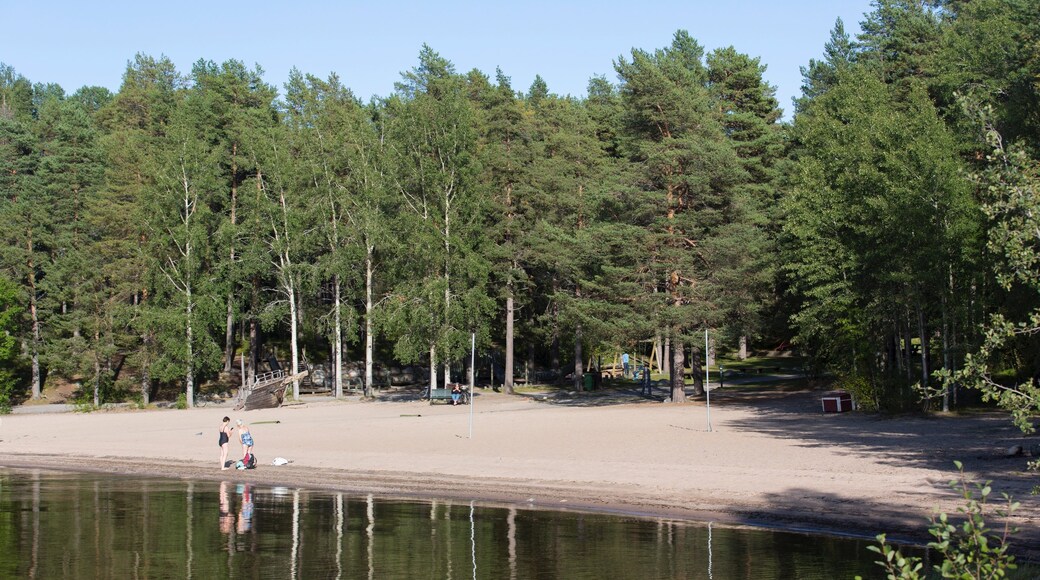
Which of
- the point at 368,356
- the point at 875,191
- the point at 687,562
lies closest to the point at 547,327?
the point at 368,356

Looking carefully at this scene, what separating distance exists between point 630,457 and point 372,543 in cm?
1203

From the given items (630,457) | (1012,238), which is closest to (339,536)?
(630,457)

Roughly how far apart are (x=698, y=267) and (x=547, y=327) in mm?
16637

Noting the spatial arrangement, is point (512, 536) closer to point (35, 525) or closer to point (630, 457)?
point (35, 525)

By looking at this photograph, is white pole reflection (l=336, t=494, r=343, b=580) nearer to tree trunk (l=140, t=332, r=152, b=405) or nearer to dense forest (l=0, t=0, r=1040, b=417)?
dense forest (l=0, t=0, r=1040, b=417)

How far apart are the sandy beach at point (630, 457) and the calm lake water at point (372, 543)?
1.79 metres

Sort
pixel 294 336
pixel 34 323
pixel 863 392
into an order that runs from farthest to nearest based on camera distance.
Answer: pixel 34 323 < pixel 294 336 < pixel 863 392

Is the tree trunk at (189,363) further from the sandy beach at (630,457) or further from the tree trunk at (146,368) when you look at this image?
the sandy beach at (630,457)

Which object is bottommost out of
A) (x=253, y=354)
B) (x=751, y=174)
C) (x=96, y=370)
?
(x=96, y=370)

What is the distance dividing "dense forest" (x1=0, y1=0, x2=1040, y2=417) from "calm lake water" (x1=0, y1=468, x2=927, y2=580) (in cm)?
1680

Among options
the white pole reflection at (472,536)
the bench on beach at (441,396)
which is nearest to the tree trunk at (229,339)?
the bench on beach at (441,396)

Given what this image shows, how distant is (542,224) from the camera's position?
187 feet

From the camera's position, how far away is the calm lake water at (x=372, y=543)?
15.8 m

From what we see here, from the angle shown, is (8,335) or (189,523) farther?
(8,335)
